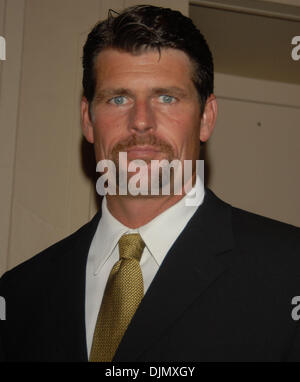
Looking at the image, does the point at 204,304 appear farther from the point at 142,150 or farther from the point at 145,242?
the point at 142,150

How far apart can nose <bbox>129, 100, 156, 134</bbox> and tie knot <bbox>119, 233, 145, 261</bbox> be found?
0.91ft

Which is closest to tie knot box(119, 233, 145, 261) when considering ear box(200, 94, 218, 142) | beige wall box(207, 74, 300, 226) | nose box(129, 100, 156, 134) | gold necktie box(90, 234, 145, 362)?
gold necktie box(90, 234, 145, 362)

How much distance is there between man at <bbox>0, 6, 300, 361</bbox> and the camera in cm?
127

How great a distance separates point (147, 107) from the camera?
1436 mm

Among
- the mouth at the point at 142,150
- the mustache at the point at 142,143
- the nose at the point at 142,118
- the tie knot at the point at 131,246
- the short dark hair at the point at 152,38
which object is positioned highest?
the short dark hair at the point at 152,38

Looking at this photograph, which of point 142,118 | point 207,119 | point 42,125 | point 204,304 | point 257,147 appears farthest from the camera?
point 257,147

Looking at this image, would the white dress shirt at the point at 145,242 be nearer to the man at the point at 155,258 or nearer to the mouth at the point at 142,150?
the man at the point at 155,258

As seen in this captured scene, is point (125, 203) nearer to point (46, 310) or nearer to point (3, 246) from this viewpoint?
point (46, 310)

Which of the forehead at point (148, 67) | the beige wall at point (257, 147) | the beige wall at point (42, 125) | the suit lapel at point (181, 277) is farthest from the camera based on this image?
the beige wall at point (257, 147)

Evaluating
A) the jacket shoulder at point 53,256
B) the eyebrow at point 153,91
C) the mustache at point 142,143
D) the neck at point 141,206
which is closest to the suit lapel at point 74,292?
the jacket shoulder at point 53,256

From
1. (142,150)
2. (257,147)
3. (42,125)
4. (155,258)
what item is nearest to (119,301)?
(155,258)

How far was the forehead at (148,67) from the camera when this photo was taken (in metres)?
1.46

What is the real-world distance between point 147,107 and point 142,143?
0.32 ft

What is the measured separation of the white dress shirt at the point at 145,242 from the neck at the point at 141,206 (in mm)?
23
